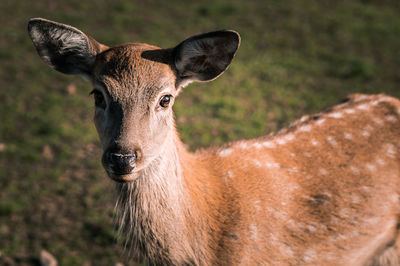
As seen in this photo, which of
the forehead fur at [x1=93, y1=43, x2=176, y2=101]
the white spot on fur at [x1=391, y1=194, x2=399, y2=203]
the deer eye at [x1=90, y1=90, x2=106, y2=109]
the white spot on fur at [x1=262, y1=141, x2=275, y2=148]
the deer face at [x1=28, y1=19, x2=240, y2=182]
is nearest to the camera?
the deer face at [x1=28, y1=19, x2=240, y2=182]

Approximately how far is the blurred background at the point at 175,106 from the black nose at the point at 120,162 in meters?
1.50

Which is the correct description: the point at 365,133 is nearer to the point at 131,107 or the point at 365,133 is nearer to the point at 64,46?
the point at 131,107

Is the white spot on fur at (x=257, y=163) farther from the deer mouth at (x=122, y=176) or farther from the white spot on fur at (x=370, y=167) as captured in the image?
the deer mouth at (x=122, y=176)

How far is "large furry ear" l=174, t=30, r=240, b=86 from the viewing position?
242cm

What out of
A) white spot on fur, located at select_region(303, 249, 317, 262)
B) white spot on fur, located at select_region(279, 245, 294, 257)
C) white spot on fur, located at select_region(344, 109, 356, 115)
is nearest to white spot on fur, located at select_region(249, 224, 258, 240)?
white spot on fur, located at select_region(279, 245, 294, 257)

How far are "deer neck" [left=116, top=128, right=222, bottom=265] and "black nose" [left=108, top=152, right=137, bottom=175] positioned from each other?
327 mm

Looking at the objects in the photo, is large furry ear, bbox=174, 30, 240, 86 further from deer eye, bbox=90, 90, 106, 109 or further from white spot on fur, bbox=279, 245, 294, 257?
white spot on fur, bbox=279, 245, 294, 257

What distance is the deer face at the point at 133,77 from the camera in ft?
7.28

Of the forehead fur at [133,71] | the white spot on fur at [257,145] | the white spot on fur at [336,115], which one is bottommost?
the white spot on fur at [257,145]

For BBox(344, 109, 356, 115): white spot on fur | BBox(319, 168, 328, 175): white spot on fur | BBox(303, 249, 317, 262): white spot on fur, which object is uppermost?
BBox(344, 109, 356, 115): white spot on fur

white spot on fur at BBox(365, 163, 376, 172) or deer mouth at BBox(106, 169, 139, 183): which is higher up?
deer mouth at BBox(106, 169, 139, 183)

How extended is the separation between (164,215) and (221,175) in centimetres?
59

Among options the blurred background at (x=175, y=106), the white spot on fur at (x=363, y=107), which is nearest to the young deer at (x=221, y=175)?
the white spot on fur at (x=363, y=107)

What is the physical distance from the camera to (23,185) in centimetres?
461
